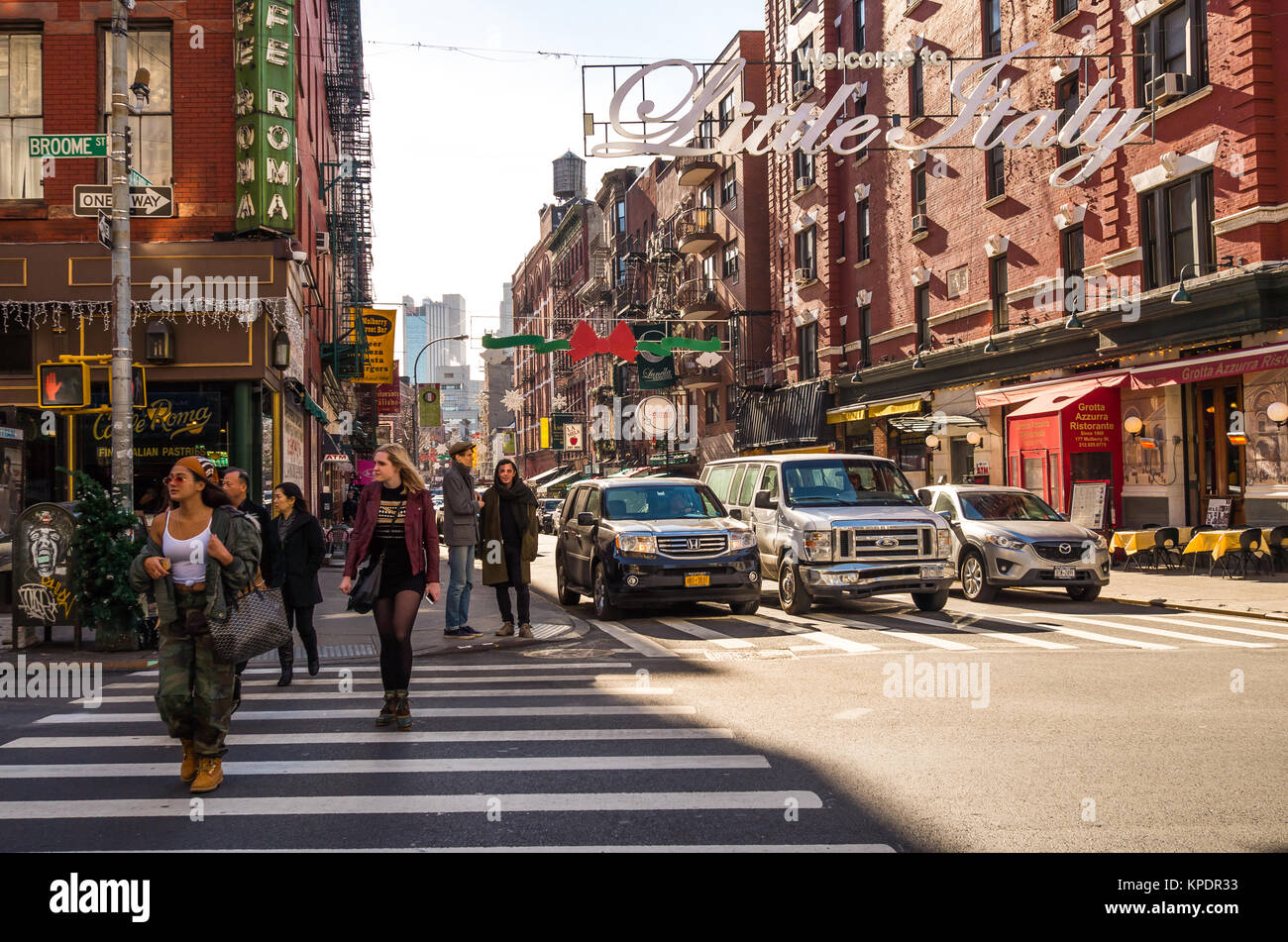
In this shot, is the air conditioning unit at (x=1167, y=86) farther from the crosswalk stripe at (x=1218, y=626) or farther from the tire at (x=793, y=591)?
the tire at (x=793, y=591)

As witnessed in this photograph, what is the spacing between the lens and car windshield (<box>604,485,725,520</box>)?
51.5ft

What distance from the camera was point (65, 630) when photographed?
13672mm

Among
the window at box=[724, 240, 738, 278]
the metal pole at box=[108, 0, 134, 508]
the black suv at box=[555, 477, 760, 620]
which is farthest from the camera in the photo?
the window at box=[724, 240, 738, 278]

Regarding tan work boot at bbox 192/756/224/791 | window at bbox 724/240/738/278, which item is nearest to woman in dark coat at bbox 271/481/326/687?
tan work boot at bbox 192/756/224/791

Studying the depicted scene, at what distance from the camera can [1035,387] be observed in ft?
86.8

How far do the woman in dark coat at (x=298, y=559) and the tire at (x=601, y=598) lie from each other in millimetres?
4795

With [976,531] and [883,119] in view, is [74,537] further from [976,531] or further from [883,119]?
[883,119]

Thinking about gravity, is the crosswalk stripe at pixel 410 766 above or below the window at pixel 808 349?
below

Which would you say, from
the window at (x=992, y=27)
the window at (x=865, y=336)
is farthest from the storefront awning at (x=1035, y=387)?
the window at (x=992, y=27)

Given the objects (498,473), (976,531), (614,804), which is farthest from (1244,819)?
(976,531)

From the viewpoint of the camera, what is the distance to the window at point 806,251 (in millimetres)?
40312

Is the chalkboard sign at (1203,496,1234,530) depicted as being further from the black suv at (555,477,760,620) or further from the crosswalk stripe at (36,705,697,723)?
the crosswalk stripe at (36,705,697,723)

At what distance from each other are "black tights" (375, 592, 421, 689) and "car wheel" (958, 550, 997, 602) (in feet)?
36.5

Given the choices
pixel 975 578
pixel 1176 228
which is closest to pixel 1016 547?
pixel 975 578
